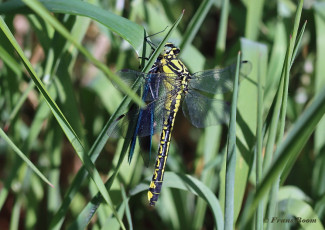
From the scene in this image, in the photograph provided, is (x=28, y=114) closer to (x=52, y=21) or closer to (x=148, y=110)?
(x=148, y=110)

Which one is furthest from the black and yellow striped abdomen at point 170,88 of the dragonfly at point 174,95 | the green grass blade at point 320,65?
the green grass blade at point 320,65

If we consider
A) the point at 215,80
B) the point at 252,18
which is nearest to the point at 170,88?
the point at 215,80

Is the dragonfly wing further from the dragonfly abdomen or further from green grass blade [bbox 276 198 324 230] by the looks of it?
green grass blade [bbox 276 198 324 230]

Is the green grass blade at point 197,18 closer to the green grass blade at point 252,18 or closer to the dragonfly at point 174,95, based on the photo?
the dragonfly at point 174,95

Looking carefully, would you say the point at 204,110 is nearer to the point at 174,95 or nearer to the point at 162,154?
the point at 174,95

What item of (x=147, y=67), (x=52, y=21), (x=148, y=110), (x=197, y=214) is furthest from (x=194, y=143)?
(x=52, y=21)

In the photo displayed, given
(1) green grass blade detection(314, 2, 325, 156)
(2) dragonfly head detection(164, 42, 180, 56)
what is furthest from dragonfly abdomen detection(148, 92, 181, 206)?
(1) green grass blade detection(314, 2, 325, 156)
